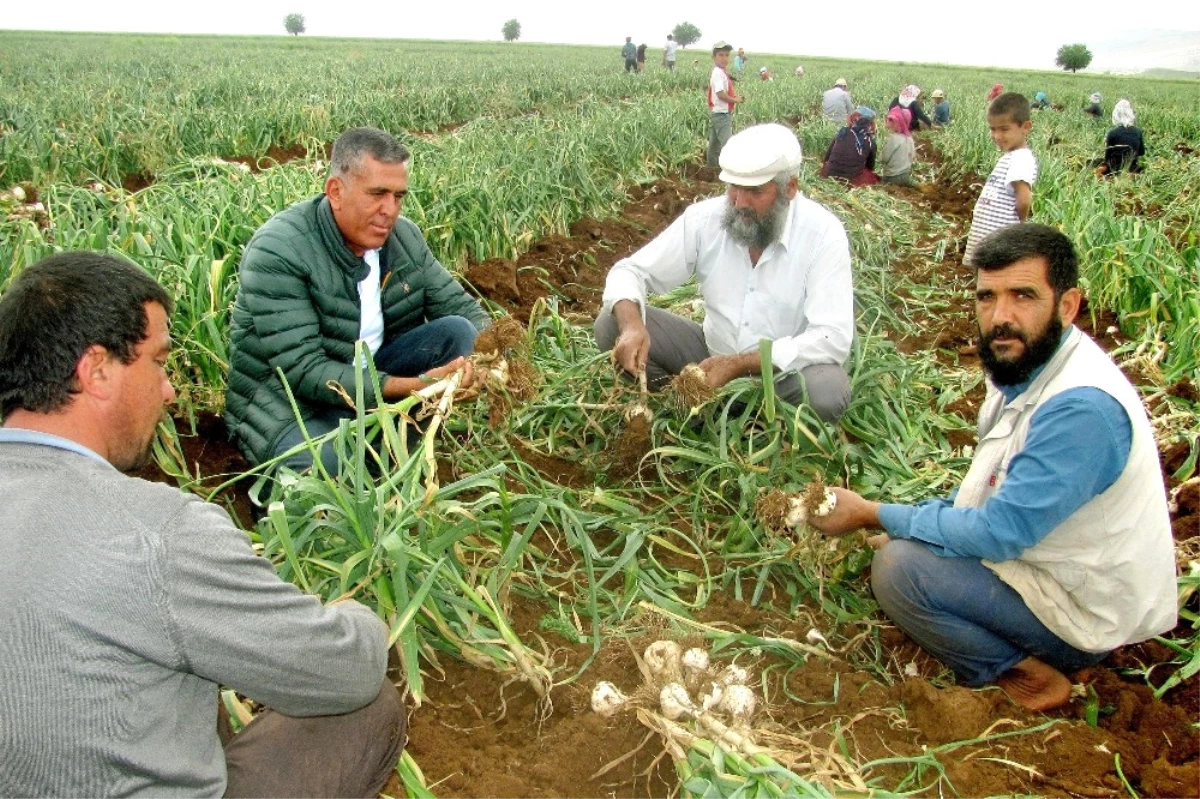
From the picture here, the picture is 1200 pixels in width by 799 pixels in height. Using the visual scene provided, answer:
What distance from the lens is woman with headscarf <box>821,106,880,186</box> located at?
837 cm

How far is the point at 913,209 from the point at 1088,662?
21.9 feet

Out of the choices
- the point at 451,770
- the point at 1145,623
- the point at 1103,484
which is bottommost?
the point at 451,770

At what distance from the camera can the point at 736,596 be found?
92.9 inches

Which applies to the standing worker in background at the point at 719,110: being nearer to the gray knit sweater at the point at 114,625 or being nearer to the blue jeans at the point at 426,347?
the blue jeans at the point at 426,347

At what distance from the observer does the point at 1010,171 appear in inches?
201

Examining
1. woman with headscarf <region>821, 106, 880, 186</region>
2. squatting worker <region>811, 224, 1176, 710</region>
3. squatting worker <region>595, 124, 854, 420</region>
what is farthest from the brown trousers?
woman with headscarf <region>821, 106, 880, 186</region>

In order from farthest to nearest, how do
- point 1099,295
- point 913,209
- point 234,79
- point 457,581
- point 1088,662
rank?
point 234,79, point 913,209, point 1099,295, point 1088,662, point 457,581

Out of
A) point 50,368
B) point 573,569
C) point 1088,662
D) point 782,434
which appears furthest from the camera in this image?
point 782,434

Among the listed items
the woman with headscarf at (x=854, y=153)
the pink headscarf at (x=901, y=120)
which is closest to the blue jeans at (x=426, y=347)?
the woman with headscarf at (x=854, y=153)

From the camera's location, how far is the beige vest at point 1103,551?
6.08 ft

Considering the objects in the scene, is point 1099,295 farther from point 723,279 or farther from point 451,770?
point 451,770

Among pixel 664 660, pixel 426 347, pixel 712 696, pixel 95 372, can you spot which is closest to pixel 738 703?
pixel 712 696

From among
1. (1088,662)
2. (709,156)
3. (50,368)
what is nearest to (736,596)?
(1088,662)

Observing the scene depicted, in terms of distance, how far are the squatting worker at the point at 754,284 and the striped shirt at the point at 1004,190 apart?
2.48 meters
